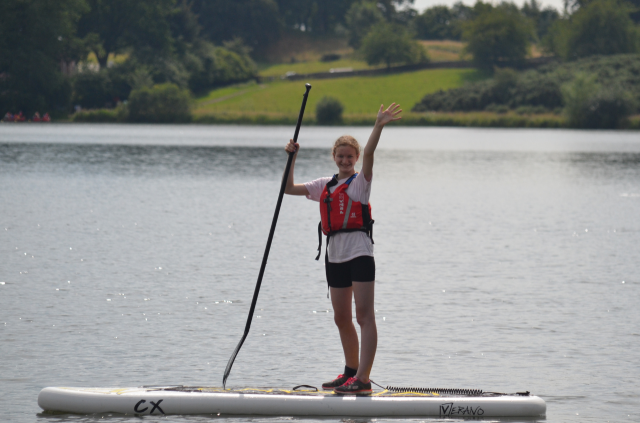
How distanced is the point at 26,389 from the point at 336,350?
3522 millimetres

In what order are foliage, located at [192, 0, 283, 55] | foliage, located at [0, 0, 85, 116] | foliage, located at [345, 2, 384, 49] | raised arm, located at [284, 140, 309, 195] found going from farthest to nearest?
foliage, located at [345, 2, 384, 49] → foliage, located at [192, 0, 283, 55] → foliage, located at [0, 0, 85, 116] → raised arm, located at [284, 140, 309, 195]

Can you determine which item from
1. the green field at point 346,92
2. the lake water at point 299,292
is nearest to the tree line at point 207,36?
the green field at point 346,92

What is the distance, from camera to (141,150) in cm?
5356

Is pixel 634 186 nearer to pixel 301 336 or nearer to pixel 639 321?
pixel 639 321

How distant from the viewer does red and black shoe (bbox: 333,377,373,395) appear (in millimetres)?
8305

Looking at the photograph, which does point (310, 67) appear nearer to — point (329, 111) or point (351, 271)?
point (329, 111)

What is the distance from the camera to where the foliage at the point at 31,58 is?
106438 millimetres

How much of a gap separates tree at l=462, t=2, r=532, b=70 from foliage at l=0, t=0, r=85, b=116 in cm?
6927

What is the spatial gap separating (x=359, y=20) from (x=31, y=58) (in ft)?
277

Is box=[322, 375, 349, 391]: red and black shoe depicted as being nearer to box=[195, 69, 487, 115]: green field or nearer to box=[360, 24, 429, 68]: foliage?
box=[195, 69, 487, 115]: green field

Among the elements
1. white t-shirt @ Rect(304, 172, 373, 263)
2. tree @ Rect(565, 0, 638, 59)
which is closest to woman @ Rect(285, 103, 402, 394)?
white t-shirt @ Rect(304, 172, 373, 263)

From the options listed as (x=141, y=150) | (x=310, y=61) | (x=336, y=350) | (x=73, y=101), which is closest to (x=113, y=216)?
(x=336, y=350)

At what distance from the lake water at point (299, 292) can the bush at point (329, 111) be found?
69879mm

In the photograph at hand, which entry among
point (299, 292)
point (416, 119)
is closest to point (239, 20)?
point (416, 119)
